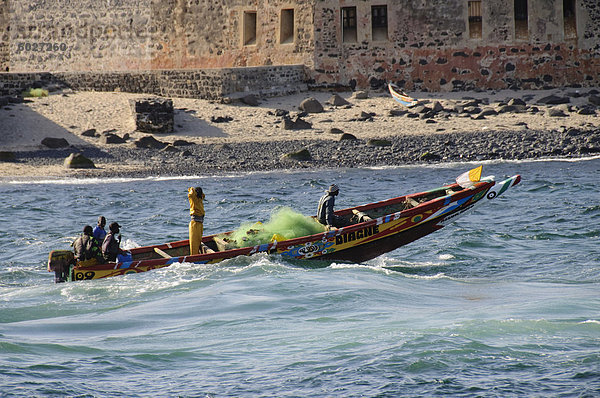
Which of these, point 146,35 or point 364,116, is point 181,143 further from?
point 146,35

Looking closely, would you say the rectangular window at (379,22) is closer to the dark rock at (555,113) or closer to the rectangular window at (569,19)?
the rectangular window at (569,19)

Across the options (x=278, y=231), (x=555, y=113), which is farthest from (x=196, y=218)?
(x=555, y=113)

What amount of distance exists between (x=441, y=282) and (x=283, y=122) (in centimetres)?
1501

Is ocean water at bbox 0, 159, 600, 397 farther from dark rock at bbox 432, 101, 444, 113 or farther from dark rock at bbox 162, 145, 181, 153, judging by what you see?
dark rock at bbox 432, 101, 444, 113

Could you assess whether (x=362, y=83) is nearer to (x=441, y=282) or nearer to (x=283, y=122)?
(x=283, y=122)

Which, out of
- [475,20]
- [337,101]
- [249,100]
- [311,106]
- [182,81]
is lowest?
[311,106]

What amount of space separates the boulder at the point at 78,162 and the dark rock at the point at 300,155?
5.16 m

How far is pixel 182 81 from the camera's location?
31438 mm

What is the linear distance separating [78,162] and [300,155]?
588 cm

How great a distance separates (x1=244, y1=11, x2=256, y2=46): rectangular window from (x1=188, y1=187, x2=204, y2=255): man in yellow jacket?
2052cm

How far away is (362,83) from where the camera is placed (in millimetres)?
33000

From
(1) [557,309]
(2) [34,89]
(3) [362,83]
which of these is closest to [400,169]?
(3) [362,83]

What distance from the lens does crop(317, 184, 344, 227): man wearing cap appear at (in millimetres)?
14859

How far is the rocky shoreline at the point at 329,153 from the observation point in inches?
969
